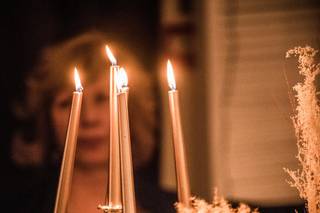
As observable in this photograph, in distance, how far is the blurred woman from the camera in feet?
4.20

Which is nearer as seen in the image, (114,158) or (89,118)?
(114,158)

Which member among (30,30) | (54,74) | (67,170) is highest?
(30,30)

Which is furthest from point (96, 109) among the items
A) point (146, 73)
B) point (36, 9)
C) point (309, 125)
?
point (309, 125)

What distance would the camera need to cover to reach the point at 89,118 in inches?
50.8

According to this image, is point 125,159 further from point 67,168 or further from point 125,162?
point 67,168

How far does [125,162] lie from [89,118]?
0.53 meters

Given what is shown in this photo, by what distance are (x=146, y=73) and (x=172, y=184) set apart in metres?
0.37

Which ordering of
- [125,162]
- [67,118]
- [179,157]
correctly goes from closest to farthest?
[125,162], [179,157], [67,118]

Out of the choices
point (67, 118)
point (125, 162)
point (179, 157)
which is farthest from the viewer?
point (67, 118)

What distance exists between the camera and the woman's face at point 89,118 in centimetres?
128

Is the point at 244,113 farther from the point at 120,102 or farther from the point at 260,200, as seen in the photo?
the point at 120,102

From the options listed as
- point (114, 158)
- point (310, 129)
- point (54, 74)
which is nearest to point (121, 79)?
point (114, 158)

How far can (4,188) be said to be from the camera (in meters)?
1.30

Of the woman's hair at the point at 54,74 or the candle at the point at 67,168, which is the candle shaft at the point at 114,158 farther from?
the woman's hair at the point at 54,74
